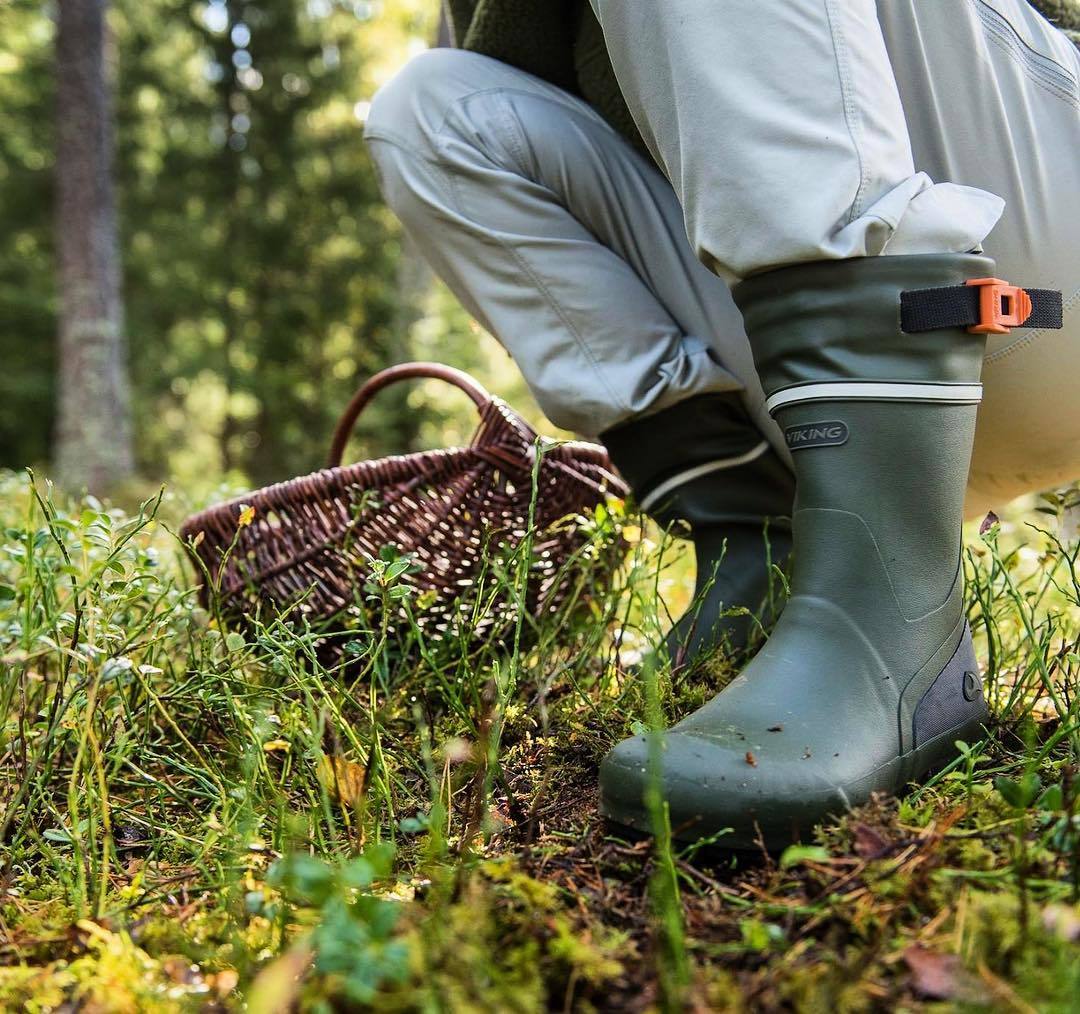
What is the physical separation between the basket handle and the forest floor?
0.51m

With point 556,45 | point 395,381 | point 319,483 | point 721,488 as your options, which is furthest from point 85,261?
point 721,488

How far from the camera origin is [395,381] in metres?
1.59

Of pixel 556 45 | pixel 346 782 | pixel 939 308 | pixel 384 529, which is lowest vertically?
pixel 346 782

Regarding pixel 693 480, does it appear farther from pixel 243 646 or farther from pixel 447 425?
pixel 447 425

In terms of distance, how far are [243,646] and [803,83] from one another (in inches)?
29.9

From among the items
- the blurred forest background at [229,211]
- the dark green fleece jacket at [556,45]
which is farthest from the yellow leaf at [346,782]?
the blurred forest background at [229,211]

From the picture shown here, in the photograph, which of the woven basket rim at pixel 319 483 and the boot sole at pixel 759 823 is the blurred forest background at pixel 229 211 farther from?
the boot sole at pixel 759 823

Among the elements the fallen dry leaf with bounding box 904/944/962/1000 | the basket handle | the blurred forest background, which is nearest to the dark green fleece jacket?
the basket handle

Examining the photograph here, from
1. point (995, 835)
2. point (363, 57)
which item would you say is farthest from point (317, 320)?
point (995, 835)

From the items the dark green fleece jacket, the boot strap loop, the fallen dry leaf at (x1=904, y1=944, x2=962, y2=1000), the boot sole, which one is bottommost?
the boot sole

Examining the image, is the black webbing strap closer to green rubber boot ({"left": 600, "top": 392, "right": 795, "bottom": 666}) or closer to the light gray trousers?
the light gray trousers

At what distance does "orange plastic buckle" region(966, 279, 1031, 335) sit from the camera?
0.87 metres

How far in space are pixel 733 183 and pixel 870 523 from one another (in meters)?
0.34

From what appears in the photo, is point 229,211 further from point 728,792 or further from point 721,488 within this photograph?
point 728,792
